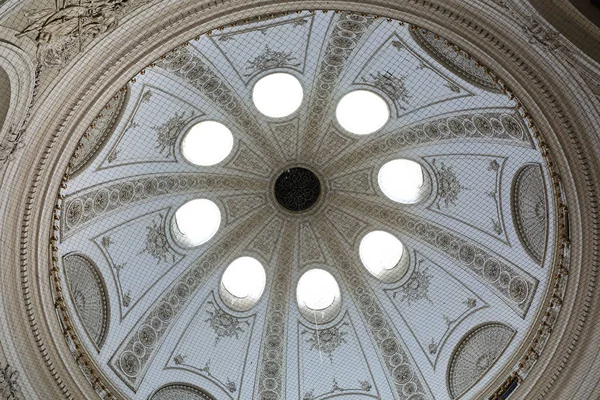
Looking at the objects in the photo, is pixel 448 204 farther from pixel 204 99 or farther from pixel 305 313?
pixel 204 99

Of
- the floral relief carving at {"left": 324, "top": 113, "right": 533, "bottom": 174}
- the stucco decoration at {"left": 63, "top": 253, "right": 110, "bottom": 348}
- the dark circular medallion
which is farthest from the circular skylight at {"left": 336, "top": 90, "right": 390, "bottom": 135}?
the stucco decoration at {"left": 63, "top": 253, "right": 110, "bottom": 348}

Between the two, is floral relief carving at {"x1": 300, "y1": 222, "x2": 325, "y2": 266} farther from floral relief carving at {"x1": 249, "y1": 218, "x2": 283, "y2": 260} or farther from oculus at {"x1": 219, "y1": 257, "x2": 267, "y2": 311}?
oculus at {"x1": 219, "y1": 257, "x2": 267, "y2": 311}

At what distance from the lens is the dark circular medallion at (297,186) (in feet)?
53.9

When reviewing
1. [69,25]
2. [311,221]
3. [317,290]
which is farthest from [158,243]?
[69,25]

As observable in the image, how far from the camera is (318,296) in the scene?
1662cm

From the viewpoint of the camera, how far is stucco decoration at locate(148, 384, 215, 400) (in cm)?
1416

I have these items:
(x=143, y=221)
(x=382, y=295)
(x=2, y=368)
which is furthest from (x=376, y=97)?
(x=2, y=368)

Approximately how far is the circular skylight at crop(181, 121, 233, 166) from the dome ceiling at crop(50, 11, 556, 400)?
0.44 ft

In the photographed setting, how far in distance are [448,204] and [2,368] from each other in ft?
30.2

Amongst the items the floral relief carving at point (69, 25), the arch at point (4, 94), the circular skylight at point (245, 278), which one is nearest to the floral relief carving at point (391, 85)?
the circular skylight at point (245, 278)

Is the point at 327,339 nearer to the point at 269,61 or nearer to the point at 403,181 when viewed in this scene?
the point at 403,181

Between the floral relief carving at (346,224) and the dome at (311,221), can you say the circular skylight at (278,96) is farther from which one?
the floral relief carving at (346,224)

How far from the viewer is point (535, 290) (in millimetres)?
13305

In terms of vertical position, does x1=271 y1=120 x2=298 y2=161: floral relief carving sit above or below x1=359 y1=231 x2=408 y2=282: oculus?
above
